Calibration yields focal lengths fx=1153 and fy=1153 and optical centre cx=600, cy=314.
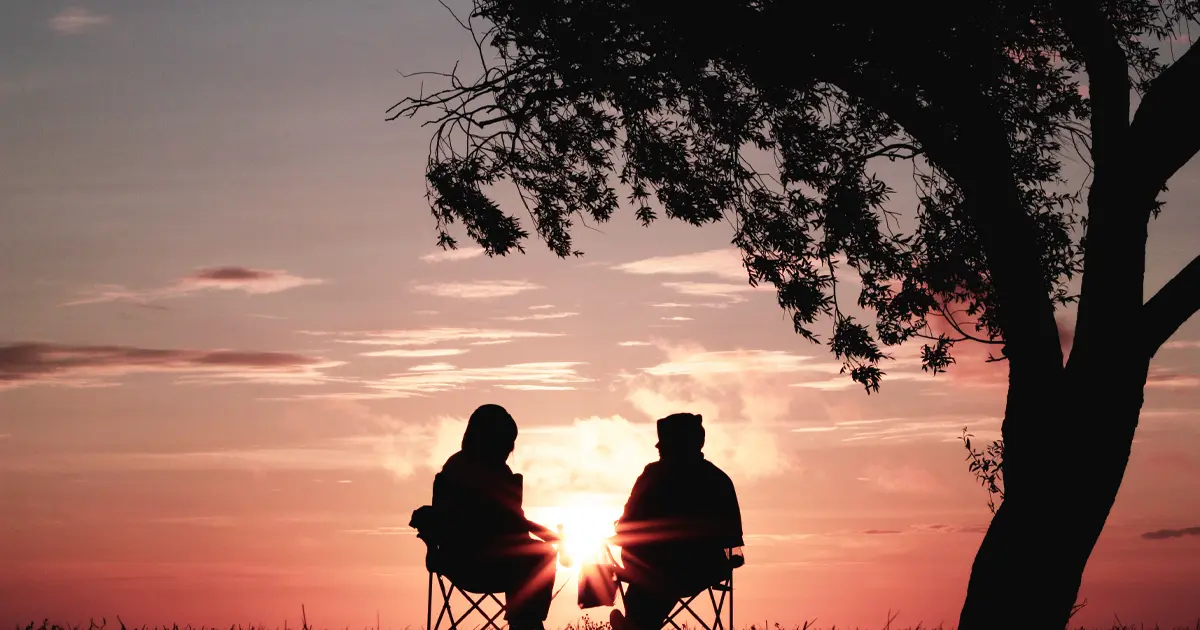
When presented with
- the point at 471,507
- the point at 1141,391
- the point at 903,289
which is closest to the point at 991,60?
the point at 903,289

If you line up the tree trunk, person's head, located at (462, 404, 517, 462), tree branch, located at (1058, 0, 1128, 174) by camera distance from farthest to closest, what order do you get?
tree branch, located at (1058, 0, 1128, 174)
the tree trunk
person's head, located at (462, 404, 517, 462)

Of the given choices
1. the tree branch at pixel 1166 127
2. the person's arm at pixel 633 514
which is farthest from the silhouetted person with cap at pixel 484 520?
the tree branch at pixel 1166 127

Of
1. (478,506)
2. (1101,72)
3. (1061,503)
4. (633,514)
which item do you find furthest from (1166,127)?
(478,506)

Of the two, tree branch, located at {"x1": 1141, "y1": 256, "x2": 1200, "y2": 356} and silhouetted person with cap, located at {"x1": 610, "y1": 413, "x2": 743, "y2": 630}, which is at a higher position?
tree branch, located at {"x1": 1141, "y1": 256, "x2": 1200, "y2": 356}

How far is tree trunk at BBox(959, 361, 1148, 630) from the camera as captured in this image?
8.97m

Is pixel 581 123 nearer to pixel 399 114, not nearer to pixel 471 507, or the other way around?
pixel 399 114

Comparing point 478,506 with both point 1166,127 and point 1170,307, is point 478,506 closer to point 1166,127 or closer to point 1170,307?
point 1170,307

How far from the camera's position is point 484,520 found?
8711mm

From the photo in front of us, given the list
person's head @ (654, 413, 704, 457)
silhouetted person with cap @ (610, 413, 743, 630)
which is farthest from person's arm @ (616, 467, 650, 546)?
person's head @ (654, 413, 704, 457)

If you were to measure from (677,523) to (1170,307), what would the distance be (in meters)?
4.35

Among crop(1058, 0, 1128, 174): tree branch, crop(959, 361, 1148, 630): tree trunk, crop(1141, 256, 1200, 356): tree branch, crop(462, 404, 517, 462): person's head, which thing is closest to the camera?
crop(462, 404, 517, 462): person's head

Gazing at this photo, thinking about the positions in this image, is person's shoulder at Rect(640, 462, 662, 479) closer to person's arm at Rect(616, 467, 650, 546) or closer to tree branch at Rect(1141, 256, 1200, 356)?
person's arm at Rect(616, 467, 650, 546)

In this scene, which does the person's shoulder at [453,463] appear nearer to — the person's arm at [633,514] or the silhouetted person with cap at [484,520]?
the silhouetted person with cap at [484,520]

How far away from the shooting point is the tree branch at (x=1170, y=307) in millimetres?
9227
